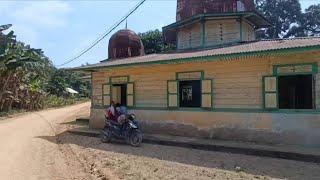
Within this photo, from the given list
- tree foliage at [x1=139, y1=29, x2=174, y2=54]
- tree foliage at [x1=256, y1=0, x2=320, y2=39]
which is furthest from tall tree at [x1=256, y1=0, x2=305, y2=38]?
tree foliage at [x1=139, y1=29, x2=174, y2=54]

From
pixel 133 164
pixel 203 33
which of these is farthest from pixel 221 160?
pixel 203 33

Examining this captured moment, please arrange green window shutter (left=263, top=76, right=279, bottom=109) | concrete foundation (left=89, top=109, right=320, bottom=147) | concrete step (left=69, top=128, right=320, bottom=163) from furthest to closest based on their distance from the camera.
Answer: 1. green window shutter (left=263, top=76, right=279, bottom=109)
2. concrete foundation (left=89, top=109, right=320, bottom=147)
3. concrete step (left=69, top=128, right=320, bottom=163)

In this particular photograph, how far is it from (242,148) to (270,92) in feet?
7.42

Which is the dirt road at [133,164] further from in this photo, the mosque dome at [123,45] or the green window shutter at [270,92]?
the mosque dome at [123,45]

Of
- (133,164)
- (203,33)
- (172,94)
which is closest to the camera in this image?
(133,164)

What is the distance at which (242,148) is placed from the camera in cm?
1205

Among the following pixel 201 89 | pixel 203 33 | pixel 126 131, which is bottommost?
pixel 126 131

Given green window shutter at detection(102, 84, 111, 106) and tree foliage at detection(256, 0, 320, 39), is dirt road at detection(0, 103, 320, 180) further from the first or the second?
tree foliage at detection(256, 0, 320, 39)

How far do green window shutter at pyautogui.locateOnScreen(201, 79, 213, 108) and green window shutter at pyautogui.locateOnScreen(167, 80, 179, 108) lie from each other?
4.43ft

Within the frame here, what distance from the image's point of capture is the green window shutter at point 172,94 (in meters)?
16.0

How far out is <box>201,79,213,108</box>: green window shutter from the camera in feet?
48.3

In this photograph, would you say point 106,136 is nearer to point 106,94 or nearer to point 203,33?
point 106,94

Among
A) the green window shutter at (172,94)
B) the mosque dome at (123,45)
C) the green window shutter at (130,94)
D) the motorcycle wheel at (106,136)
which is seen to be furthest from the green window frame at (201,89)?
the mosque dome at (123,45)

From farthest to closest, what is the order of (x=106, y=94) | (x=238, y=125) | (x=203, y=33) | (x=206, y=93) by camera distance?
1. (x=203, y=33)
2. (x=106, y=94)
3. (x=206, y=93)
4. (x=238, y=125)
